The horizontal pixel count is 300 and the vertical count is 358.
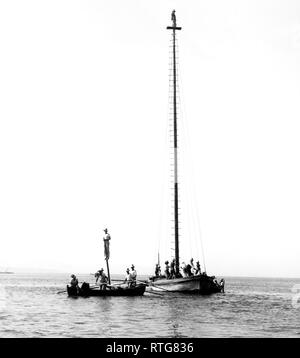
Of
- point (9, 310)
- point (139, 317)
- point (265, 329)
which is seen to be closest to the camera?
point (265, 329)

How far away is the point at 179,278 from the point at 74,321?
2185 centimetres

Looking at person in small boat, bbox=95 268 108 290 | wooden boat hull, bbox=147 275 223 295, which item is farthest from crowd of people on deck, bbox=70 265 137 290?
wooden boat hull, bbox=147 275 223 295

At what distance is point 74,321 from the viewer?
30.0 metres

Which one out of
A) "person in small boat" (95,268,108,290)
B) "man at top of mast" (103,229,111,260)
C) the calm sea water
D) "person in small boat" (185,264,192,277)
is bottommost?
the calm sea water

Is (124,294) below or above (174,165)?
below

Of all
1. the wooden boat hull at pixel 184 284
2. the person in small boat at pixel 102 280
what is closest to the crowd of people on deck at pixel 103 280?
the person in small boat at pixel 102 280

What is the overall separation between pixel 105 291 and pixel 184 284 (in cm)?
962

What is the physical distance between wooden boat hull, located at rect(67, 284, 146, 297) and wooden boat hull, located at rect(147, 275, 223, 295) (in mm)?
4711

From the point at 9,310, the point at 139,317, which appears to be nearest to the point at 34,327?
the point at 139,317

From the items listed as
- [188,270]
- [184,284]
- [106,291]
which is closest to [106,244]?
[106,291]

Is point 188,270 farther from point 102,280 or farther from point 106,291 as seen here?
point 106,291

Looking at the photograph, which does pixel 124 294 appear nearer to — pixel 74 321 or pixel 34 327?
pixel 74 321

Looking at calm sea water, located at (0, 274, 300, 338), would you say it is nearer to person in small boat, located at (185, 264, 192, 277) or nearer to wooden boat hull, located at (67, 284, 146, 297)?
wooden boat hull, located at (67, 284, 146, 297)

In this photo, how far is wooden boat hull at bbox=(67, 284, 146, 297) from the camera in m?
44.1
